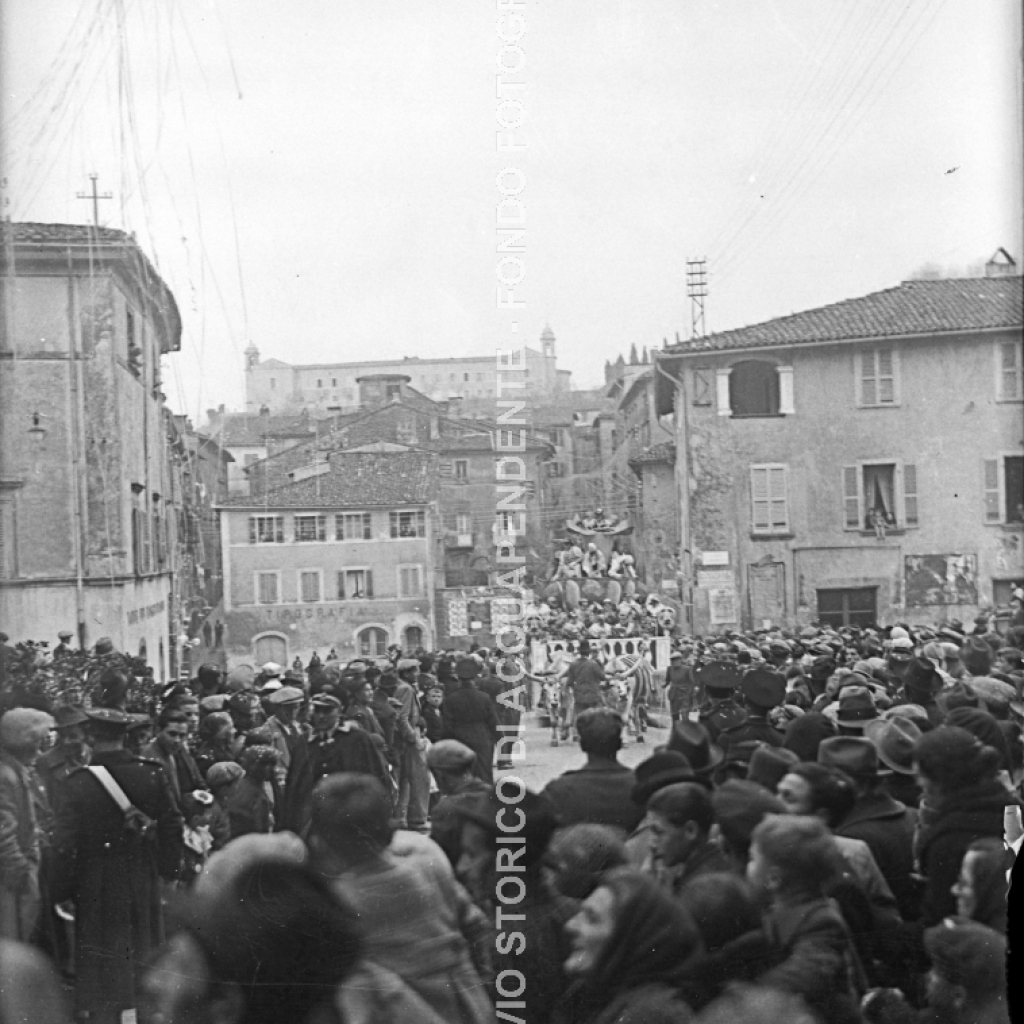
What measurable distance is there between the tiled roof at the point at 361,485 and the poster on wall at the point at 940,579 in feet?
4.21

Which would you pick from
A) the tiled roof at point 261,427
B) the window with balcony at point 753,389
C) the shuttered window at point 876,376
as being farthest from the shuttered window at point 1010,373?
the tiled roof at point 261,427

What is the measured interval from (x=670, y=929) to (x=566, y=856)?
0.94 feet

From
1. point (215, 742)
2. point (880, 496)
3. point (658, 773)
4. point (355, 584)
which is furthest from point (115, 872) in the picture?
point (880, 496)

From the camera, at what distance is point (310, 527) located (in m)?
2.97

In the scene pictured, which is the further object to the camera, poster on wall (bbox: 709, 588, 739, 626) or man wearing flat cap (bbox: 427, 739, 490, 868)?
poster on wall (bbox: 709, 588, 739, 626)

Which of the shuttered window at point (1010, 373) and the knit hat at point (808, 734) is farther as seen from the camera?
the shuttered window at point (1010, 373)

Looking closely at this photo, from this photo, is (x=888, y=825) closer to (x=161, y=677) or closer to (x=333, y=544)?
(x=333, y=544)

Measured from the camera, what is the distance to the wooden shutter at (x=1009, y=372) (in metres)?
3.04

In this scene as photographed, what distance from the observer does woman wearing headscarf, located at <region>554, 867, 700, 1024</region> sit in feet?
8.80

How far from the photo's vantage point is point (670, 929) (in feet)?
8.80

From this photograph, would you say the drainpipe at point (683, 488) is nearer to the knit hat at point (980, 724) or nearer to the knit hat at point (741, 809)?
the knit hat at point (741, 809)

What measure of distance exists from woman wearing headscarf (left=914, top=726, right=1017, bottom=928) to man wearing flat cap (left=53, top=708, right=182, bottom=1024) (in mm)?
1714

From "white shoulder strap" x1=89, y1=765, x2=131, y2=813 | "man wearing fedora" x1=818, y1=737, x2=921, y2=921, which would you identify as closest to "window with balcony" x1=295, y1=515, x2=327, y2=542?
"white shoulder strap" x1=89, y1=765, x2=131, y2=813

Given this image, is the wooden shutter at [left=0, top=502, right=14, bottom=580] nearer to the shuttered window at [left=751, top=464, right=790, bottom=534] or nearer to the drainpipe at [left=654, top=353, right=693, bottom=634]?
the drainpipe at [left=654, top=353, right=693, bottom=634]
